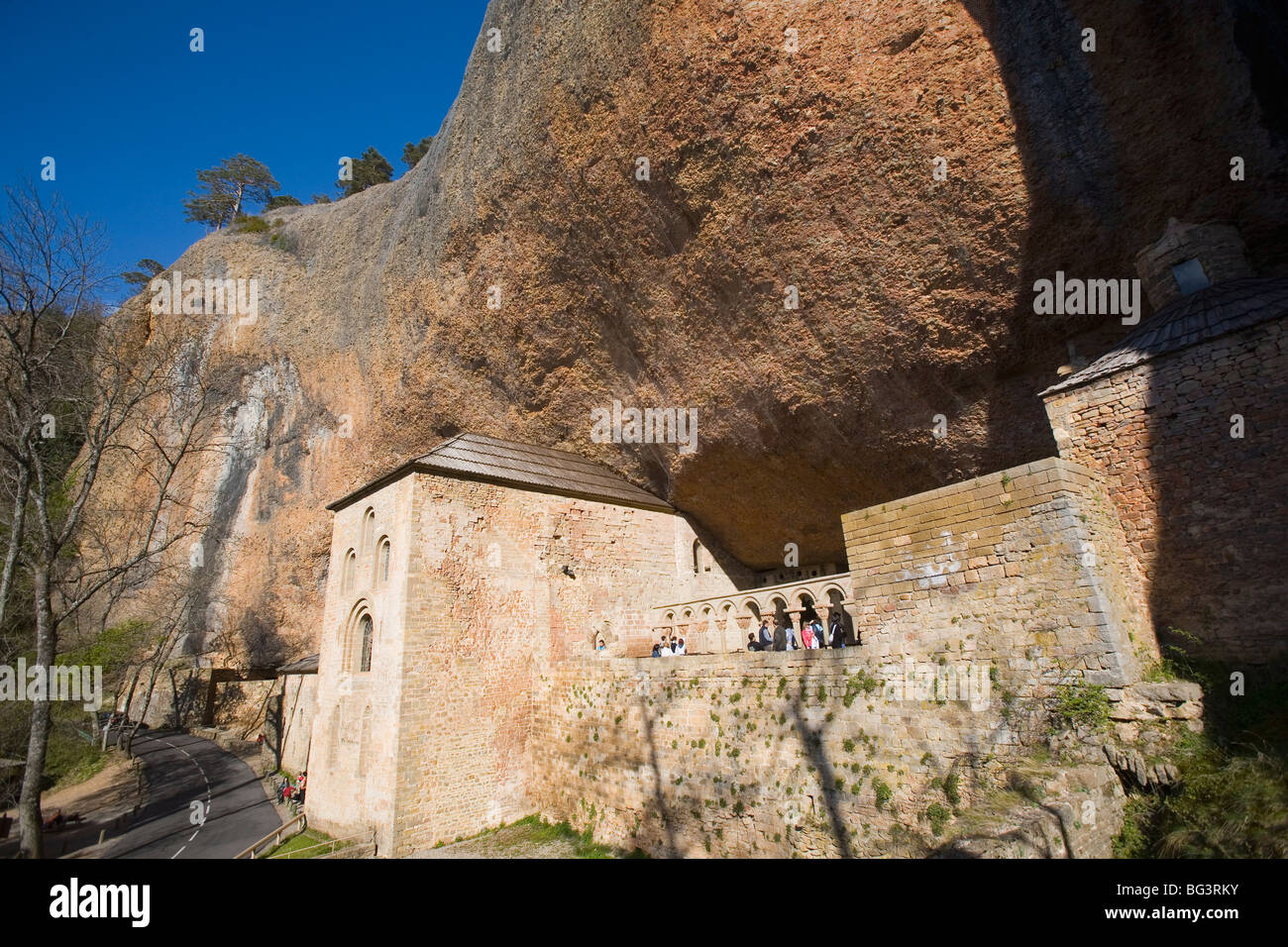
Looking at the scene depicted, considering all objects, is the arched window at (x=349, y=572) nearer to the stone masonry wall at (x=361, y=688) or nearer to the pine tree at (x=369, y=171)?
the stone masonry wall at (x=361, y=688)


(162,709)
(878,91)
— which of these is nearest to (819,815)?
(878,91)

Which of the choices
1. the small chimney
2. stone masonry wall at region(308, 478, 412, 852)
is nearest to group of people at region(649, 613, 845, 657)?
stone masonry wall at region(308, 478, 412, 852)

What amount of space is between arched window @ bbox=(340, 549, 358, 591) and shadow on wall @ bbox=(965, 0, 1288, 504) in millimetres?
14928

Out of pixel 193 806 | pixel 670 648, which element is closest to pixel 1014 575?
pixel 670 648

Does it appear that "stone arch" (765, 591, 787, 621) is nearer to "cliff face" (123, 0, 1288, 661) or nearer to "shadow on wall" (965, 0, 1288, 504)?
"cliff face" (123, 0, 1288, 661)

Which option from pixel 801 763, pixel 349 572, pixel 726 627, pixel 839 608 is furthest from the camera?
pixel 349 572

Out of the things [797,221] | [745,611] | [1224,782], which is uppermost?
[797,221]

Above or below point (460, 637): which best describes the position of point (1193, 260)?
above

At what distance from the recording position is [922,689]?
303 inches

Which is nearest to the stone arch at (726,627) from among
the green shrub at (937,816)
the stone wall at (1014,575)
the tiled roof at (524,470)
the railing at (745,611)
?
the railing at (745,611)

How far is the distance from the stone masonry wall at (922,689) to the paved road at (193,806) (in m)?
11.0

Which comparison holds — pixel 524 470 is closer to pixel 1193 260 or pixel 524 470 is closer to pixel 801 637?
pixel 801 637

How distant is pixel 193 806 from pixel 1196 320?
80.0 feet

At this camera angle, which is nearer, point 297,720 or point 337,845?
point 337,845
